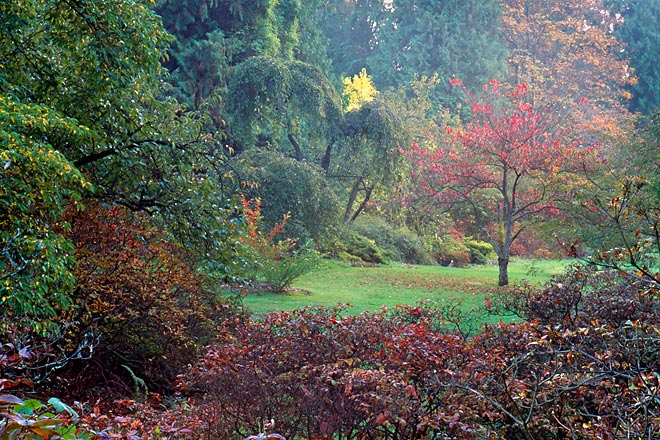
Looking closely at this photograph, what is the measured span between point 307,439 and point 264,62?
1420 centimetres

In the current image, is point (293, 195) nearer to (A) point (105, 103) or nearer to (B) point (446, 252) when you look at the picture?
(B) point (446, 252)

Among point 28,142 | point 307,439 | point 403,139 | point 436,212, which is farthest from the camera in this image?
point 403,139

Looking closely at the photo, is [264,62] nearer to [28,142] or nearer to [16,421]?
[28,142]

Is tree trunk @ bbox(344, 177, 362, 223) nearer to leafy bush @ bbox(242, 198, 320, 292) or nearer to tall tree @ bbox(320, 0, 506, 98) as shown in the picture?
leafy bush @ bbox(242, 198, 320, 292)

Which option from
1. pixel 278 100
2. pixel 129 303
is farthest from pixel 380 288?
pixel 129 303

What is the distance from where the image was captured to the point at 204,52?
19.3m

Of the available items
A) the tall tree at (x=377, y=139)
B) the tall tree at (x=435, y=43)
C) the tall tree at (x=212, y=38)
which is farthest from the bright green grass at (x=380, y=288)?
the tall tree at (x=435, y=43)

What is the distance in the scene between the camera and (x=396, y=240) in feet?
76.9

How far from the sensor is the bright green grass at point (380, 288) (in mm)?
11547

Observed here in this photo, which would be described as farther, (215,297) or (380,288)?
(380,288)

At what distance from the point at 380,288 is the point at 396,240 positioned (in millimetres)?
9091

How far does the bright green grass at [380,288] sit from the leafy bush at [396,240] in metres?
2.39

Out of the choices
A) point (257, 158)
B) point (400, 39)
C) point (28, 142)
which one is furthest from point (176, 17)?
point (400, 39)

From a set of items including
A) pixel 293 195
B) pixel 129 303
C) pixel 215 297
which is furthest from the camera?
pixel 293 195
